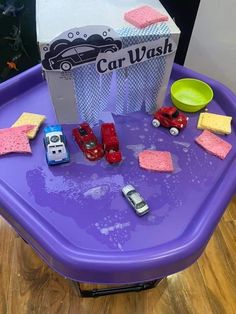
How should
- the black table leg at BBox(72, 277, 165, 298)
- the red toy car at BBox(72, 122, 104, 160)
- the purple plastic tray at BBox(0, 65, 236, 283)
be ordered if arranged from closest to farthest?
the purple plastic tray at BBox(0, 65, 236, 283)
the red toy car at BBox(72, 122, 104, 160)
the black table leg at BBox(72, 277, 165, 298)

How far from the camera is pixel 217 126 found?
23.7 inches

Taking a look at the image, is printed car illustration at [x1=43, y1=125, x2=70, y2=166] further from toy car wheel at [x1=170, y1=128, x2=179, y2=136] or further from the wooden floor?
the wooden floor

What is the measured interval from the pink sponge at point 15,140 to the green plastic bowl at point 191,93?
29 centimetres

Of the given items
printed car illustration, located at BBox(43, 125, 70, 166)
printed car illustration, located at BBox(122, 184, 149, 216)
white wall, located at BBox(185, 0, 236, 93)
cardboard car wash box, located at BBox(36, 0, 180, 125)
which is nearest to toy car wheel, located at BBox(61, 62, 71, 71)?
cardboard car wash box, located at BBox(36, 0, 180, 125)

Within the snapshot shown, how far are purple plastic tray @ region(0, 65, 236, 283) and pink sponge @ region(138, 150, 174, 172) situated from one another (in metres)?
0.01

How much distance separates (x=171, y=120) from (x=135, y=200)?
18cm

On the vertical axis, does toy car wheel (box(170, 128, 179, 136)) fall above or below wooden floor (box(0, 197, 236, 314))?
above

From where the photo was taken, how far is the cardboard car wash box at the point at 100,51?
18.9 inches

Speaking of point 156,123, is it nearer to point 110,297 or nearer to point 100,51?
point 100,51

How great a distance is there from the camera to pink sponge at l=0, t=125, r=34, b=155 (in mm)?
557

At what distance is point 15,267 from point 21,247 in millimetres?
50

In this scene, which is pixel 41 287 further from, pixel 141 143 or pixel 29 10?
pixel 29 10

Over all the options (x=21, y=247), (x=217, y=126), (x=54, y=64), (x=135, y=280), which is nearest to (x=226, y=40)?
(x=217, y=126)

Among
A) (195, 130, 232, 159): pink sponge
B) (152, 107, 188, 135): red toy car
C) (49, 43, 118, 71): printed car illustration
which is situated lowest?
(195, 130, 232, 159): pink sponge
